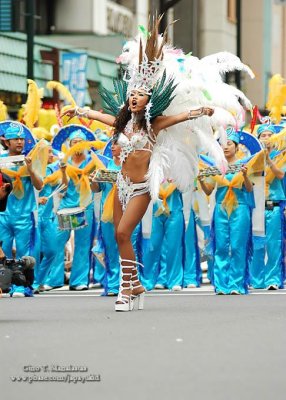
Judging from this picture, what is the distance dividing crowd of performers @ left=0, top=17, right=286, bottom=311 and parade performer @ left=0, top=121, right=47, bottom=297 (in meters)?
0.01

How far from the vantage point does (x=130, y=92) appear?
13297 mm

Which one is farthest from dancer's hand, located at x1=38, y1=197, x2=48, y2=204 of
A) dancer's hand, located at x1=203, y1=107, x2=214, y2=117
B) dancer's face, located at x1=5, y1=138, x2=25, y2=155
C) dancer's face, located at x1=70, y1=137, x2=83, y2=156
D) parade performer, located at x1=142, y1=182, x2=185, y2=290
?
dancer's hand, located at x1=203, y1=107, x2=214, y2=117

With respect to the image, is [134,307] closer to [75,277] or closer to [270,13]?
[75,277]

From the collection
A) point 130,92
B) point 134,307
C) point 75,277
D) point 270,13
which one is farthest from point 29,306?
point 270,13

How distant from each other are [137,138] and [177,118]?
1.25 ft

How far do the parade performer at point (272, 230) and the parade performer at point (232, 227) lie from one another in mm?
611

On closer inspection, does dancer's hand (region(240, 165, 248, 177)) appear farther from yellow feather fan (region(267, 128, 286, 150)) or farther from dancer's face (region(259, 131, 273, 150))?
dancer's face (region(259, 131, 273, 150))

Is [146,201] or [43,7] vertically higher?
[43,7]

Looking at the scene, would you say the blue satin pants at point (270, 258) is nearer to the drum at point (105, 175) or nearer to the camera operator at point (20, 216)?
the drum at point (105, 175)

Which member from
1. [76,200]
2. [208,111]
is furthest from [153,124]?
[76,200]

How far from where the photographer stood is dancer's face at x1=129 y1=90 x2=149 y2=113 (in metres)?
13.1

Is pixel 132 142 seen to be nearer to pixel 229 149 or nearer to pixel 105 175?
pixel 105 175

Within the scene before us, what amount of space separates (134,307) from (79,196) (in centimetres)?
401

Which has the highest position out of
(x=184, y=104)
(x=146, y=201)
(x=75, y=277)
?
(x=184, y=104)
